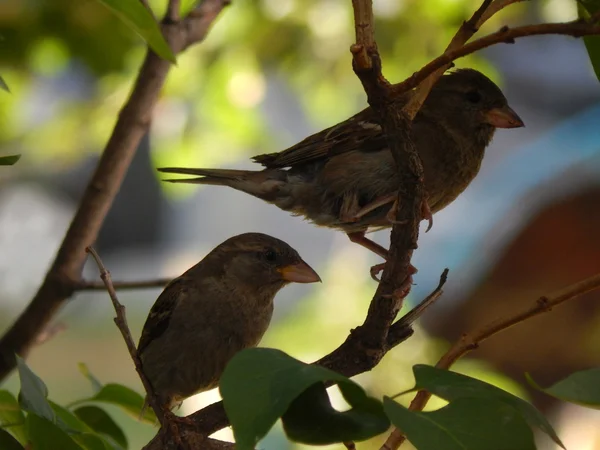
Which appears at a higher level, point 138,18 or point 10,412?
point 138,18

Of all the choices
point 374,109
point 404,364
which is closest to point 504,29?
point 374,109

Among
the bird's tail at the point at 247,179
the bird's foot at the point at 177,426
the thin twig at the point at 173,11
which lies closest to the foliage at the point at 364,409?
the bird's foot at the point at 177,426

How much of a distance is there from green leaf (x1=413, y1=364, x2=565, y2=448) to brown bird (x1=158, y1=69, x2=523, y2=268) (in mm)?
904

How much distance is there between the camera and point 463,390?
0.70 metres

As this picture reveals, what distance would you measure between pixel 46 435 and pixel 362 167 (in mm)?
957

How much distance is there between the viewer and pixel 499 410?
2.18 feet

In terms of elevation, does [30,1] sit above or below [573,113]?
below

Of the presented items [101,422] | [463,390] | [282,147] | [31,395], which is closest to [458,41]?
[463,390]

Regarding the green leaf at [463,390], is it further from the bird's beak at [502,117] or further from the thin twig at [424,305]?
the bird's beak at [502,117]

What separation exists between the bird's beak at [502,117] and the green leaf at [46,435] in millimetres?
1259

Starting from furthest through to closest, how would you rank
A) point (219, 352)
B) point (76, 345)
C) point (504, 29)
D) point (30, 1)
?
point (76, 345), point (30, 1), point (219, 352), point (504, 29)

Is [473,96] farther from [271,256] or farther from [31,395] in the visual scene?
[31,395]

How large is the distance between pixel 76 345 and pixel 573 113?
320 cm

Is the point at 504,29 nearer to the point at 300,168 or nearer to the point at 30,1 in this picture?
the point at 300,168
